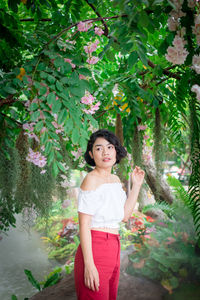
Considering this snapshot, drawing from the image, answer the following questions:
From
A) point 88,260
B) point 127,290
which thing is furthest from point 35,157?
point 127,290

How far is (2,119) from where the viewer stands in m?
1.41

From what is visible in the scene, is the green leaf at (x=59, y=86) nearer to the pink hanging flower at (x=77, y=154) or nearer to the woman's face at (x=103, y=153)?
the woman's face at (x=103, y=153)

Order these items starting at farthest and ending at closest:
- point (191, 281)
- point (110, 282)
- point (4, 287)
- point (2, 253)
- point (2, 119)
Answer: point (2, 253)
point (4, 287)
point (191, 281)
point (2, 119)
point (110, 282)

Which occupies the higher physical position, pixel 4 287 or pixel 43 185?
pixel 43 185

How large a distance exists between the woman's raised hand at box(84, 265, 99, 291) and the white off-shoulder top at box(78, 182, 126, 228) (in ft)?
0.55

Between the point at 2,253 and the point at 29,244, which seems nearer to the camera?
the point at 2,253

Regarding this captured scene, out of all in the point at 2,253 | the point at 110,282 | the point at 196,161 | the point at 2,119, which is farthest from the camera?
the point at 2,253

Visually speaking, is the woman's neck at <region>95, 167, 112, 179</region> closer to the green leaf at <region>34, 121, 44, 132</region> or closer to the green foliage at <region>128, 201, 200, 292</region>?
the green leaf at <region>34, 121, 44, 132</region>

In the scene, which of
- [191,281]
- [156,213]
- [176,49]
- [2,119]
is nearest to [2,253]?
[156,213]

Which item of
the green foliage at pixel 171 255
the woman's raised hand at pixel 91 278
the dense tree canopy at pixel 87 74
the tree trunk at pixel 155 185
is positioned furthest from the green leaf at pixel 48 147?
the tree trunk at pixel 155 185

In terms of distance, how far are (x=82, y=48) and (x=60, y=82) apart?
1.86 feet

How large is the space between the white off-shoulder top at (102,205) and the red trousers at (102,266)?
0.16ft

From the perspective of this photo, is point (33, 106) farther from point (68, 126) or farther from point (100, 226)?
point (100, 226)

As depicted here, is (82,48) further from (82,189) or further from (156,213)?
(156,213)
